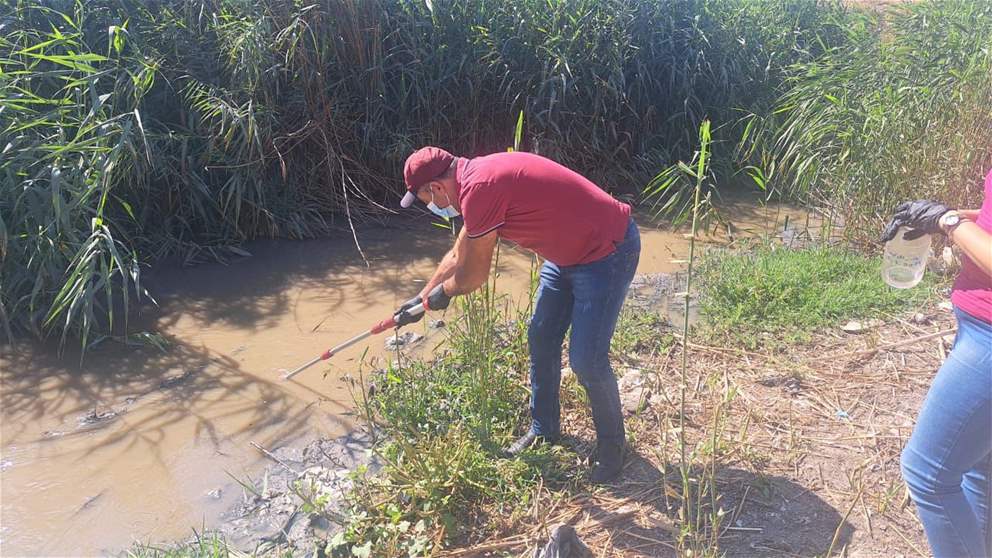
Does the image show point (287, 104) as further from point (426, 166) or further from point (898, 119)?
point (898, 119)

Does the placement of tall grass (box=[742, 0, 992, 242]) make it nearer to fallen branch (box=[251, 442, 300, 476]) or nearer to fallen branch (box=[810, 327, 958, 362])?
fallen branch (box=[810, 327, 958, 362])

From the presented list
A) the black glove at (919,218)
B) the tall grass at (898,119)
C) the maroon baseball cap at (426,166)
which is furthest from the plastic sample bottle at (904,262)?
the tall grass at (898,119)

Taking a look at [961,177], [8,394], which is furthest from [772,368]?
[8,394]

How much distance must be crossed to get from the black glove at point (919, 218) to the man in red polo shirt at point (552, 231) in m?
0.81

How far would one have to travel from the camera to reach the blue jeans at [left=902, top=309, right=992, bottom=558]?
5.38 feet

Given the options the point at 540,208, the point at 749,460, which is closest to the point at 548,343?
the point at 540,208

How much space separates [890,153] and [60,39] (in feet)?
15.7

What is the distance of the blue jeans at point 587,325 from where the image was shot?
2.46 m

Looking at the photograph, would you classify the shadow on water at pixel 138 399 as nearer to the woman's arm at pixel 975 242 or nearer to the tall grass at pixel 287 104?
the tall grass at pixel 287 104

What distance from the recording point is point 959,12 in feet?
18.0

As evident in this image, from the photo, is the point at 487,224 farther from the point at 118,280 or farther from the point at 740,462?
the point at 118,280

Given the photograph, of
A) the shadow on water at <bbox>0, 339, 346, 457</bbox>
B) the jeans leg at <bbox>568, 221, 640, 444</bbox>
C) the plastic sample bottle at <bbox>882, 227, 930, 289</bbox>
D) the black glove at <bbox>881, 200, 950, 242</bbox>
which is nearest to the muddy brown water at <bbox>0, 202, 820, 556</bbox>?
the shadow on water at <bbox>0, 339, 346, 457</bbox>

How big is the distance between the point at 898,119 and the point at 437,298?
354 cm

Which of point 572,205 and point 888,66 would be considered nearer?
point 572,205
